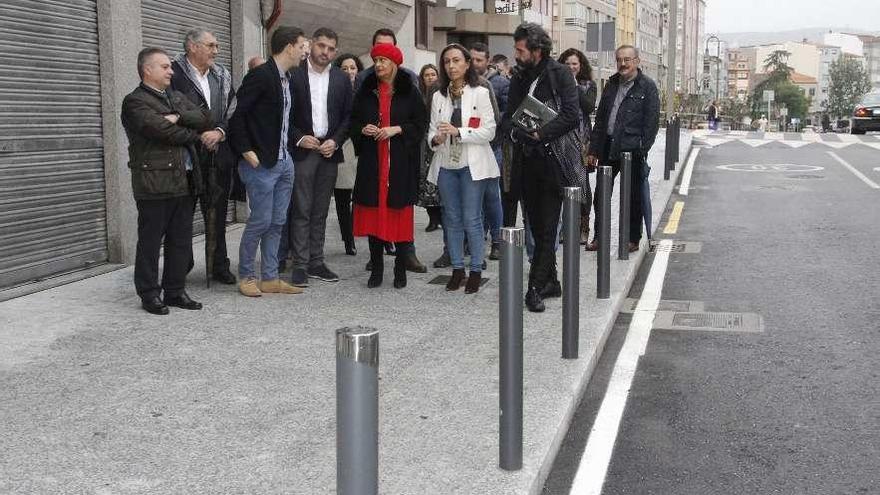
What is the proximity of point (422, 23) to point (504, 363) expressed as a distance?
822 inches

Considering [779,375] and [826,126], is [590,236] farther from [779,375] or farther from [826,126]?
[826,126]

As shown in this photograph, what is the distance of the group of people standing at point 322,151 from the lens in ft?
21.2

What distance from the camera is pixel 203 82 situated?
23.4 ft

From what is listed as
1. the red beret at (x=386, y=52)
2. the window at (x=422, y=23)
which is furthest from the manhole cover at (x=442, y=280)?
the window at (x=422, y=23)

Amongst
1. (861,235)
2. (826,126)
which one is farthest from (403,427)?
(826,126)

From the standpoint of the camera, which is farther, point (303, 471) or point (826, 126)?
point (826, 126)

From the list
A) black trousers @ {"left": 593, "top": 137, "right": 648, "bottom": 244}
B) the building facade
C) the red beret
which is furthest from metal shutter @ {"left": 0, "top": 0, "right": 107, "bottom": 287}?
the building facade

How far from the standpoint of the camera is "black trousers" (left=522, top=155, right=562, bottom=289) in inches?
260

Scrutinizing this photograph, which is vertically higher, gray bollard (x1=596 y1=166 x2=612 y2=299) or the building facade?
the building facade

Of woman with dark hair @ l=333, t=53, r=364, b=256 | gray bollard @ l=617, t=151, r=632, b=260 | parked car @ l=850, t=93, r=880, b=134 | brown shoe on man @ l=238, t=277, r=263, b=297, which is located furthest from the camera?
parked car @ l=850, t=93, r=880, b=134

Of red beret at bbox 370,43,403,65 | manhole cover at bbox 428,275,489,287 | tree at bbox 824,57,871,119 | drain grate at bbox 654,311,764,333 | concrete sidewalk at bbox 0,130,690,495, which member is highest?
tree at bbox 824,57,871,119

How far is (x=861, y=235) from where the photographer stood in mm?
10750

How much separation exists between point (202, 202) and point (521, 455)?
4.21 meters

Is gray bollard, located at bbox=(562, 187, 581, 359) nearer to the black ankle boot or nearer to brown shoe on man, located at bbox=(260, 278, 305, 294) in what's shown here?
the black ankle boot
